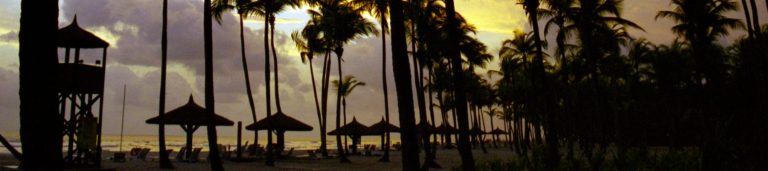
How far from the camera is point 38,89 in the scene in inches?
208

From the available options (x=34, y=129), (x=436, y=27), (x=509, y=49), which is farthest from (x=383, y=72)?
(x=34, y=129)

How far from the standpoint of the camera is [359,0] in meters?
23.5

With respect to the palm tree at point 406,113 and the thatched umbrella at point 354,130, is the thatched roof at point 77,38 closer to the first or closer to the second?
the palm tree at point 406,113

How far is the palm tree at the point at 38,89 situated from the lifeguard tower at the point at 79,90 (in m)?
12.2

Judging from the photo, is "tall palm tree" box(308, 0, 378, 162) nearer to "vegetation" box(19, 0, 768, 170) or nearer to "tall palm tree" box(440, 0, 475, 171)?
"vegetation" box(19, 0, 768, 170)

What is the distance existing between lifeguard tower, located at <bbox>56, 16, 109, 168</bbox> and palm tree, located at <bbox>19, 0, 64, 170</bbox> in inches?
480

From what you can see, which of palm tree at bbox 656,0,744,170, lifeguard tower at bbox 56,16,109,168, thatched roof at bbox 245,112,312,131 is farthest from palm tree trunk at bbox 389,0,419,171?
palm tree at bbox 656,0,744,170

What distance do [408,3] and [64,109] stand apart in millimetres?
12237

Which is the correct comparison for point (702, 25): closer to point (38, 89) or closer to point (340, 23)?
point (340, 23)

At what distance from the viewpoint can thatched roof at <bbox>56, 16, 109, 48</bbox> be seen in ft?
54.5

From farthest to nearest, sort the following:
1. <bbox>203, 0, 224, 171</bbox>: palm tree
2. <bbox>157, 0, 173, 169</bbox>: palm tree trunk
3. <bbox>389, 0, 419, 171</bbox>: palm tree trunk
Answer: <bbox>157, 0, 173, 169</bbox>: palm tree trunk, <bbox>203, 0, 224, 171</bbox>: palm tree, <bbox>389, 0, 419, 171</bbox>: palm tree trunk

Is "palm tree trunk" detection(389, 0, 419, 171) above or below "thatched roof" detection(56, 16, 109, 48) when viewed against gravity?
below

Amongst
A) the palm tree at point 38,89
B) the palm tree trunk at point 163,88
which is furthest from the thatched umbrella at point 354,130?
the palm tree at point 38,89

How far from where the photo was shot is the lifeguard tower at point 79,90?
16.5m
